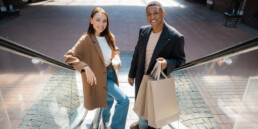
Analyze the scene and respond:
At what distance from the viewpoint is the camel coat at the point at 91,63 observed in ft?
6.51

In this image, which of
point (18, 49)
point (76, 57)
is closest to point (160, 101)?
point (76, 57)

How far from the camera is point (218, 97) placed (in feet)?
8.33

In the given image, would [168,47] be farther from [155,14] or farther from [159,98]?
[159,98]

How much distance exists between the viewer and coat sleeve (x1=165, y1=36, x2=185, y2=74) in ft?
5.99

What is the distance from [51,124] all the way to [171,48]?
5.91ft

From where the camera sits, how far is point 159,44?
189 centimetres

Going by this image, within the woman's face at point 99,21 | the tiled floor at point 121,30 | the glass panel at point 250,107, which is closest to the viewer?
the glass panel at point 250,107

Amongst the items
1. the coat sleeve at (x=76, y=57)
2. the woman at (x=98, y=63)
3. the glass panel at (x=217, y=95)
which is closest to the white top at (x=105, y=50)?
the woman at (x=98, y=63)

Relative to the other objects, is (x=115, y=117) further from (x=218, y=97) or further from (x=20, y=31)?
(x=20, y=31)

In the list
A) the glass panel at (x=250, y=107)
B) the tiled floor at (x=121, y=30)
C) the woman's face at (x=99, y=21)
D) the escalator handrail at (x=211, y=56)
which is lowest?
the tiled floor at (x=121, y=30)

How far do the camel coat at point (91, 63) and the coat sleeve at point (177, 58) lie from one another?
793 millimetres

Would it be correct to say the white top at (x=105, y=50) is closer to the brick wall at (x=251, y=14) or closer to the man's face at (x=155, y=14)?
the man's face at (x=155, y=14)

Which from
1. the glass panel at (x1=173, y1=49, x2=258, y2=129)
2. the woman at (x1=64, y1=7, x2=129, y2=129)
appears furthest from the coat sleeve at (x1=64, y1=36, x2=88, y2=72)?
the glass panel at (x1=173, y1=49, x2=258, y2=129)

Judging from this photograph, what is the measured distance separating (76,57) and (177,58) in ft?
3.70
